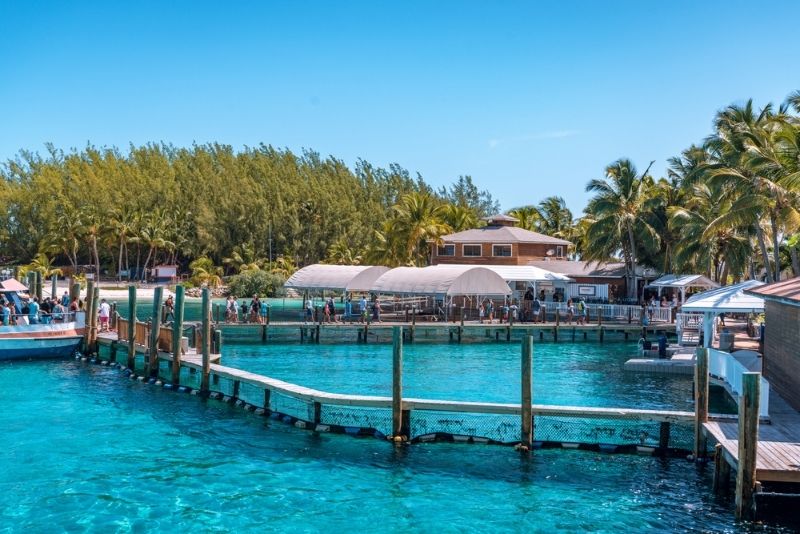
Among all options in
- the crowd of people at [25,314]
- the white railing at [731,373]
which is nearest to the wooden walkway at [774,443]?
the white railing at [731,373]

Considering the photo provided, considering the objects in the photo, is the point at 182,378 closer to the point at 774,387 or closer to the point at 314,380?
the point at 314,380

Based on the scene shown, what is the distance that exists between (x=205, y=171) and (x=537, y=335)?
62145 mm

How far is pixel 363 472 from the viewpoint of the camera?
17.0 metres

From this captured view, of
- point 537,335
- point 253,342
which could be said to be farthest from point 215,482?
point 537,335

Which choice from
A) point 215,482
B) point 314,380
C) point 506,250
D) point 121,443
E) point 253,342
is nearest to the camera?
point 215,482

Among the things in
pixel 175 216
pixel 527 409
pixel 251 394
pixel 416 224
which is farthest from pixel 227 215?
pixel 527 409

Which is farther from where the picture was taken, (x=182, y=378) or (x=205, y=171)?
(x=205, y=171)

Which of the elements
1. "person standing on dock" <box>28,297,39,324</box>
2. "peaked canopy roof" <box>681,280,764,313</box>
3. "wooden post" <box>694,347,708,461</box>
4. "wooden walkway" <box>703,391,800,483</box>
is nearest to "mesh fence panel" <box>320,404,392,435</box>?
"wooden post" <box>694,347,708,461</box>

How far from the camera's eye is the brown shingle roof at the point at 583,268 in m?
52.8

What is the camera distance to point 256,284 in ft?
236

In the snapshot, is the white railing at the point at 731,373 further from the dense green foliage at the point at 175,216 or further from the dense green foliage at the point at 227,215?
the dense green foliage at the point at 175,216

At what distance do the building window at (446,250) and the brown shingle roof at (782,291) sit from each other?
1409 inches

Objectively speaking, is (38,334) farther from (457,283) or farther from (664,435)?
(664,435)

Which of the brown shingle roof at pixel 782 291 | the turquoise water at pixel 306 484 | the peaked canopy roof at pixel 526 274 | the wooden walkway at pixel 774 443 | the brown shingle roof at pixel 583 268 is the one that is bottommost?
the turquoise water at pixel 306 484
